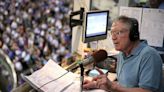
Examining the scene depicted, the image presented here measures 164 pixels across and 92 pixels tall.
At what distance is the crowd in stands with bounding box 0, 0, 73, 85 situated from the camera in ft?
10.5

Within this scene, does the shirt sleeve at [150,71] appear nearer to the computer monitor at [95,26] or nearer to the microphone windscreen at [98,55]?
the microphone windscreen at [98,55]

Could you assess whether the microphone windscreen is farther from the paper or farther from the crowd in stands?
the crowd in stands

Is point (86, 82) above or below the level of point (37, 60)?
above

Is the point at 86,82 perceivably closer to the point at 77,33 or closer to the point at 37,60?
the point at 77,33

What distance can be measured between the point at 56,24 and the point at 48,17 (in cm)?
14

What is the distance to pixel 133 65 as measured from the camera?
1.59 meters

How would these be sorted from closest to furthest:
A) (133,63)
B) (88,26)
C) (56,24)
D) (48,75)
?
(48,75) < (133,63) < (88,26) < (56,24)

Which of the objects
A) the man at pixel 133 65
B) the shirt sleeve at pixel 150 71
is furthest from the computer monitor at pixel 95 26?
the shirt sleeve at pixel 150 71

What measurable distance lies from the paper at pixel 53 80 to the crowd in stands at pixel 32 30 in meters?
1.56

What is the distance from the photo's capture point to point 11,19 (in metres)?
3.29

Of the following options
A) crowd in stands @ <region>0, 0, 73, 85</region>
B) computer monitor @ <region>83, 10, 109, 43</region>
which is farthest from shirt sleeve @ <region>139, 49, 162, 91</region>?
crowd in stands @ <region>0, 0, 73, 85</region>

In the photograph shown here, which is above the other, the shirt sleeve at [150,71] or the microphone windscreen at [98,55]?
the microphone windscreen at [98,55]

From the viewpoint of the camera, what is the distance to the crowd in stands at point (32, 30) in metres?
3.21

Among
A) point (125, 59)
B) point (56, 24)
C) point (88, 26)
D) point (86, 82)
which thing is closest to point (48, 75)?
point (86, 82)
